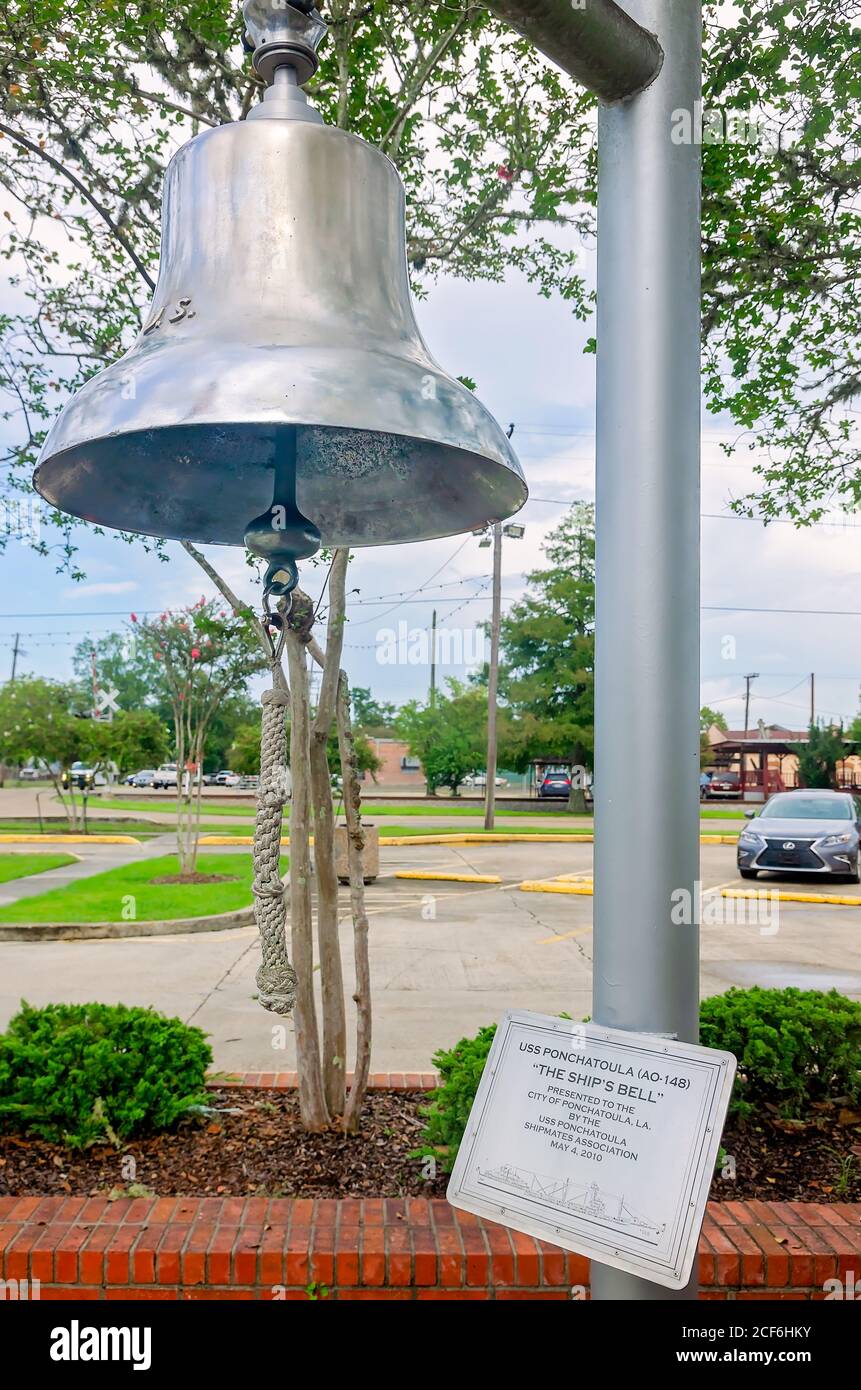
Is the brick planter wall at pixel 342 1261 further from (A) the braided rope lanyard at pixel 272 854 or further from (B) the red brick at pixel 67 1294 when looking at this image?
(A) the braided rope lanyard at pixel 272 854

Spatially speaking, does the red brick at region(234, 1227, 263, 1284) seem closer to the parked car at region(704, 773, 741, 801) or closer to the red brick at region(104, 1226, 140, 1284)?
the red brick at region(104, 1226, 140, 1284)

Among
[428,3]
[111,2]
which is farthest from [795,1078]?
[111,2]

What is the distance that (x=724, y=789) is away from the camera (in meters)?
59.6

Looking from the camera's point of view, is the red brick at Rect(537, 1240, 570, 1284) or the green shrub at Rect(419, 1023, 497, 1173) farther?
the green shrub at Rect(419, 1023, 497, 1173)

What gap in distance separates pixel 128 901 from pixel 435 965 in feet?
14.1

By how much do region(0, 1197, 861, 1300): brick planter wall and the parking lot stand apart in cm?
306

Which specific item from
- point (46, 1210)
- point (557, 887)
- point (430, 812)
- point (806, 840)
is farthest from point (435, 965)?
point (430, 812)

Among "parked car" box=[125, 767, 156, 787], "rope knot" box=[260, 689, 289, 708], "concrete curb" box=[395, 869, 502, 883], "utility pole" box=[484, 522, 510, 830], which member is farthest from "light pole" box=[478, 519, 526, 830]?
"parked car" box=[125, 767, 156, 787]

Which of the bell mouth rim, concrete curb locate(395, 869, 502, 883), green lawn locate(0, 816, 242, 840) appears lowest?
green lawn locate(0, 816, 242, 840)

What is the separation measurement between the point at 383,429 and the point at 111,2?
357 cm

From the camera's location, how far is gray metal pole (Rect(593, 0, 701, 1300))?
116 cm

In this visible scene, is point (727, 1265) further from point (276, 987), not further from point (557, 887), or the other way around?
point (557, 887)

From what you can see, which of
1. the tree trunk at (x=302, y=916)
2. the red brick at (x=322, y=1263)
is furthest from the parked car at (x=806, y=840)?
the red brick at (x=322, y=1263)

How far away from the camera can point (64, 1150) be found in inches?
140
